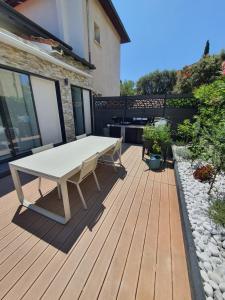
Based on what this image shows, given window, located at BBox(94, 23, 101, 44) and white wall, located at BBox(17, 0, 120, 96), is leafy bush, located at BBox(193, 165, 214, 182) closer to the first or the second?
white wall, located at BBox(17, 0, 120, 96)

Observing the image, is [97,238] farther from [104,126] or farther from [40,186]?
[104,126]

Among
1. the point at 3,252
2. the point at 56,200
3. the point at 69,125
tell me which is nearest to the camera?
the point at 3,252

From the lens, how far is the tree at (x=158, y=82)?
60.1 feet

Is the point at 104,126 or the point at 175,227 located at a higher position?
the point at 104,126

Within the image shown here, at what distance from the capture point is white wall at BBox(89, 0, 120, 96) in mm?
6508

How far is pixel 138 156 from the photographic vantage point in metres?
4.36

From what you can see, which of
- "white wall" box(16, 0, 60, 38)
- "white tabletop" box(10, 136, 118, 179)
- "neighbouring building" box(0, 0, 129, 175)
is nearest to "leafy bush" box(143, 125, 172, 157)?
"white tabletop" box(10, 136, 118, 179)

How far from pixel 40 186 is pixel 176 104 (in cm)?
519

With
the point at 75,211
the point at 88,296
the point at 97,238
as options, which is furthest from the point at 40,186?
the point at 88,296

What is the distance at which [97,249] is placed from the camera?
5.19 feet

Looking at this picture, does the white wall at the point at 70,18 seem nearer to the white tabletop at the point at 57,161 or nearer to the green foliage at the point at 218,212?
the white tabletop at the point at 57,161

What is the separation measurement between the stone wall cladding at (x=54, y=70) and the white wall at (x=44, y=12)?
6.70 feet

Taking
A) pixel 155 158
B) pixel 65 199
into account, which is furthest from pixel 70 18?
pixel 65 199

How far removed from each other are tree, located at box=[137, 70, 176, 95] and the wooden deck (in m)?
18.9
